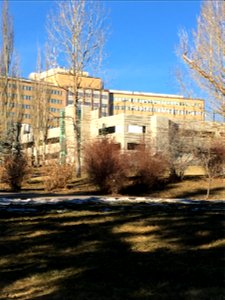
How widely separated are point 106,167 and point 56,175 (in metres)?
2.63

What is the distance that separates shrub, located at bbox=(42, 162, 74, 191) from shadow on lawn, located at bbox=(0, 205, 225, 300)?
39.5ft

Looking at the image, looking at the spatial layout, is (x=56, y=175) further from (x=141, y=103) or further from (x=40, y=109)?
(x=141, y=103)

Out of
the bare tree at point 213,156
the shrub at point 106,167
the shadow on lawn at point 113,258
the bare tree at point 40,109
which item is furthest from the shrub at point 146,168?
the bare tree at point 40,109

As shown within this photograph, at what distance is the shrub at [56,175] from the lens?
21031 millimetres

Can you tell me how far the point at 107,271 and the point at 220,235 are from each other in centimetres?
242

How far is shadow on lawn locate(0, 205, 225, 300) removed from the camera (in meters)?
4.32

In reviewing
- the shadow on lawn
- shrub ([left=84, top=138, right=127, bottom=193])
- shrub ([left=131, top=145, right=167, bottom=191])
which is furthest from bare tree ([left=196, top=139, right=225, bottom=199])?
the shadow on lawn

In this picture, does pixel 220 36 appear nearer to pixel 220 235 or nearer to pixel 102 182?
A: pixel 220 235

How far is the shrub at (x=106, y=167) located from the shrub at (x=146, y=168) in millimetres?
1297

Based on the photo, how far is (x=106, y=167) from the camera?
19875 millimetres

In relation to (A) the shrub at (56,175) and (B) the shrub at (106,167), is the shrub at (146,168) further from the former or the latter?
(A) the shrub at (56,175)

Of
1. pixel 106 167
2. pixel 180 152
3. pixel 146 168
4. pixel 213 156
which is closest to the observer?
pixel 106 167

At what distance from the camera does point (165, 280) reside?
4.57 metres

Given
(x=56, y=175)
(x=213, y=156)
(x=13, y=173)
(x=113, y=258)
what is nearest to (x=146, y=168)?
(x=213, y=156)
